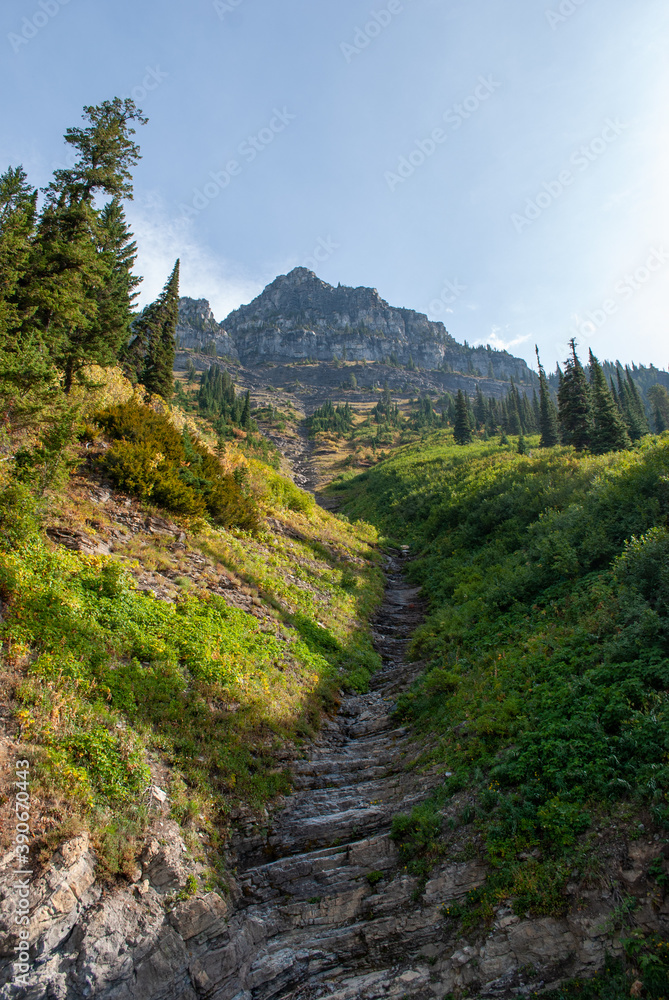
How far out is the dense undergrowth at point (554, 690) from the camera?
219 inches

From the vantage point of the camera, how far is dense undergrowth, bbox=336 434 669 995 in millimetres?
5570

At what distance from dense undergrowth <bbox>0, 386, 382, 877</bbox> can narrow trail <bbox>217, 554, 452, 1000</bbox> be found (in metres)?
0.70

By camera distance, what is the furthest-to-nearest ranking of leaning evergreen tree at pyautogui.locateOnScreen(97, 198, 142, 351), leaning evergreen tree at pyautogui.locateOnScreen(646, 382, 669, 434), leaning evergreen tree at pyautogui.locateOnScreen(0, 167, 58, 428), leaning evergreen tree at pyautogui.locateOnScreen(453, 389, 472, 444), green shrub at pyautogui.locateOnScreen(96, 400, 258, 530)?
leaning evergreen tree at pyautogui.locateOnScreen(646, 382, 669, 434) → leaning evergreen tree at pyautogui.locateOnScreen(453, 389, 472, 444) → leaning evergreen tree at pyautogui.locateOnScreen(97, 198, 142, 351) → green shrub at pyautogui.locateOnScreen(96, 400, 258, 530) → leaning evergreen tree at pyautogui.locateOnScreen(0, 167, 58, 428)

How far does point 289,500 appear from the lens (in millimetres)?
25328

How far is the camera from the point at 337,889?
661 cm

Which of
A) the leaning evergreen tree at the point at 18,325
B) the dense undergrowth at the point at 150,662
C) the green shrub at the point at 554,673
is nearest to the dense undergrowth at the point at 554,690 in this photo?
the green shrub at the point at 554,673

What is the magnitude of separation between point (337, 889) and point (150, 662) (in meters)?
4.90

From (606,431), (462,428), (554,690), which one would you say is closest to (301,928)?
(554,690)

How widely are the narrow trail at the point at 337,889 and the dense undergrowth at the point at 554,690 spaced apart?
0.61 metres

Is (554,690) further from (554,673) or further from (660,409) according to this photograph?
(660,409)

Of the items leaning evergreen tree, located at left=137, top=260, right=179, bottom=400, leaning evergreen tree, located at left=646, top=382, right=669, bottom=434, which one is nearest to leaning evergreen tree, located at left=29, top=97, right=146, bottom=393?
leaning evergreen tree, located at left=137, top=260, right=179, bottom=400

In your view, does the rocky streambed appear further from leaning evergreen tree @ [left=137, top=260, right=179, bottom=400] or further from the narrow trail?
leaning evergreen tree @ [left=137, top=260, right=179, bottom=400]

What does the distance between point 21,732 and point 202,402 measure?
71.4 m

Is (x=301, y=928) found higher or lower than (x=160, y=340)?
lower
